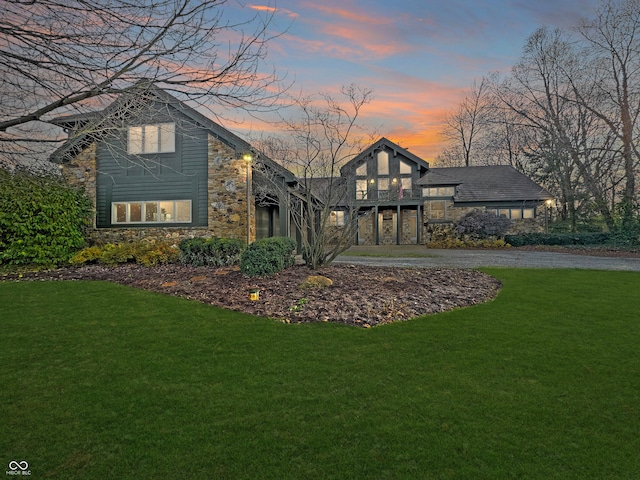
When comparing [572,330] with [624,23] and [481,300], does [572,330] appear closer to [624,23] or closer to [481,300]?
[481,300]

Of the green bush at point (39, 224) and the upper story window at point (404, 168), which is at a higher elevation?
the upper story window at point (404, 168)

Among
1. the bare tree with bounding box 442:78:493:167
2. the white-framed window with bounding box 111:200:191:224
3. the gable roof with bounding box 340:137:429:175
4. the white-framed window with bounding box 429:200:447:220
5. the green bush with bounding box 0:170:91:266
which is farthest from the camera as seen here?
the bare tree with bounding box 442:78:493:167

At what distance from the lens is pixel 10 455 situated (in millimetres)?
2367

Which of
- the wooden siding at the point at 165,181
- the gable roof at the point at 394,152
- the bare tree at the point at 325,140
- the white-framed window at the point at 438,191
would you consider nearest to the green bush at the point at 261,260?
the bare tree at the point at 325,140

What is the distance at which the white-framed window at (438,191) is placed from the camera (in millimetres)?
27589

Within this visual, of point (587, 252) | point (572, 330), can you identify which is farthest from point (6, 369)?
point (587, 252)

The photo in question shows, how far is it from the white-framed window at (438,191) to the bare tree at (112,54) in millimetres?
26193

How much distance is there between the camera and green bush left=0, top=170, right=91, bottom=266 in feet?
34.4

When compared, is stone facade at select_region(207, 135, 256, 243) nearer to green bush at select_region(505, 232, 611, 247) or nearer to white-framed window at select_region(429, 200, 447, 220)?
white-framed window at select_region(429, 200, 447, 220)

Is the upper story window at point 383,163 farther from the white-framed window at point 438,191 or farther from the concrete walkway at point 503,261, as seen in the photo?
the concrete walkway at point 503,261

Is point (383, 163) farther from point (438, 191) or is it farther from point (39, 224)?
point (39, 224)

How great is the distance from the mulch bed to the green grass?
24.7 inches

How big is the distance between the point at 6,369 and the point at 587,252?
23400 millimetres

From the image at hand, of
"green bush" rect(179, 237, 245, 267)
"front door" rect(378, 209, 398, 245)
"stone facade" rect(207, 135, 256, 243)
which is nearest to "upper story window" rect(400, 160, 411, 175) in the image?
"front door" rect(378, 209, 398, 245)
